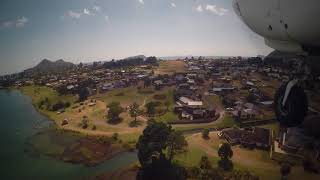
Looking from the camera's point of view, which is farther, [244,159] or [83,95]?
[83,95]

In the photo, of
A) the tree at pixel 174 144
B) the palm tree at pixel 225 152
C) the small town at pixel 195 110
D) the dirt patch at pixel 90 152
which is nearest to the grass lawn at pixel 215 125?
the small town at pixel 195 110

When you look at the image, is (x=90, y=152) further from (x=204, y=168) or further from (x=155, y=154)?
(x=204, y=168)

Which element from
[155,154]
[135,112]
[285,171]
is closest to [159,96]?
[135,112]

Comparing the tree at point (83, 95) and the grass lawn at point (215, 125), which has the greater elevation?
the tree at point (83, 95)

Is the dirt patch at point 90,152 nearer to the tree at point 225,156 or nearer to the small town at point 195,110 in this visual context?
the small town at point 195,110

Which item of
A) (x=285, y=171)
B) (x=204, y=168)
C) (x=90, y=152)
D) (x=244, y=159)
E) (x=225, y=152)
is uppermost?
(x=225, y=152)

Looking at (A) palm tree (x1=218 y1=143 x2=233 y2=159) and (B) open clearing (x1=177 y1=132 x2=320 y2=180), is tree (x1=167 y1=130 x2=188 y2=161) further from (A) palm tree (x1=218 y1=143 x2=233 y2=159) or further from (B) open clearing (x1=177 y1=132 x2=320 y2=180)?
(A) palm tree (x1=218 y1=143 x2=233 y2=159)

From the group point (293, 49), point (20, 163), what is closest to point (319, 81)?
point (293, 49)

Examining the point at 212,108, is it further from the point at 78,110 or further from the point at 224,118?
the point at 78,110

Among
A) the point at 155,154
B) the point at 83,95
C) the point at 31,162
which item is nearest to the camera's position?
the point at 155,154

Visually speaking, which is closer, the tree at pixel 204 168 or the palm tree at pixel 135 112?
the tree at pixel 204 168

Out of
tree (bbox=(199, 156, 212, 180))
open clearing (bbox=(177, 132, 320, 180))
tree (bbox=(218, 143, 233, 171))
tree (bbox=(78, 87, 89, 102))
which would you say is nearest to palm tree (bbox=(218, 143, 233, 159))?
tree (bbox=(218, 143, 233, 171))
